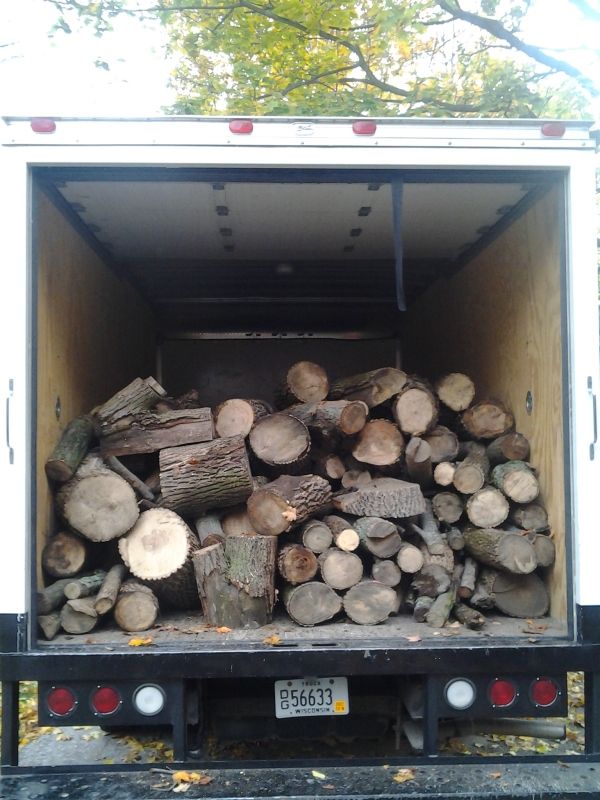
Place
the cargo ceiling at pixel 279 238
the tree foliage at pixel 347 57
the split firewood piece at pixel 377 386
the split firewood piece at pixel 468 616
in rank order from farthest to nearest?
the tree foliage at pixel 347 57, the split firewood piece at pixel 377 386, the cargo ceiling at pixel 279 238, the split firewood piece at pixel 468 616

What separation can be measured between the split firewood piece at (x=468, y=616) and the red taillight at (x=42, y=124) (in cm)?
266

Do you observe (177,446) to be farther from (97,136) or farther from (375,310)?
(375,310)

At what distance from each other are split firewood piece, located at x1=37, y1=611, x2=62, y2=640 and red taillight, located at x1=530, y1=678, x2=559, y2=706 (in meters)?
1.94

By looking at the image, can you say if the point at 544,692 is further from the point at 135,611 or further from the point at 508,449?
the point at 135,611

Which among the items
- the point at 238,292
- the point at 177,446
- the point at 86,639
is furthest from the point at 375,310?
the point at 86,639

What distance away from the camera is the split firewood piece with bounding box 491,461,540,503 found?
3.48 meters

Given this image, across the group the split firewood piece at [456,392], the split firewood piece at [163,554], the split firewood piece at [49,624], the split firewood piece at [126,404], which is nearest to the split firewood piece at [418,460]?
the split firewood piece at [456,392]

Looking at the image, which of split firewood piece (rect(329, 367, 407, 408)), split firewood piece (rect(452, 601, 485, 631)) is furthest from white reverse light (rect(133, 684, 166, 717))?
split firewood piece (rect(329, 367, 407, 408))

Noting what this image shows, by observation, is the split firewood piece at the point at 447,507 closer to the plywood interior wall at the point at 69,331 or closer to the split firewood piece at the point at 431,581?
the split firewood piece at the point at 431,581

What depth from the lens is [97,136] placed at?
2.80 meters

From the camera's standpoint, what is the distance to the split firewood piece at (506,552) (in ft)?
10.8

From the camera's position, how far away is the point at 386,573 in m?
3.38

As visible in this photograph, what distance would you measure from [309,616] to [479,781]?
36.9 inches

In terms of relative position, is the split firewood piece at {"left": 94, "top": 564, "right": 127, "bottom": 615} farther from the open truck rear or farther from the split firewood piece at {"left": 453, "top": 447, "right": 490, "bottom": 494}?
the split firewood piece at {"left": 453, "top": 447, "right": 490, "bottom": 494}
